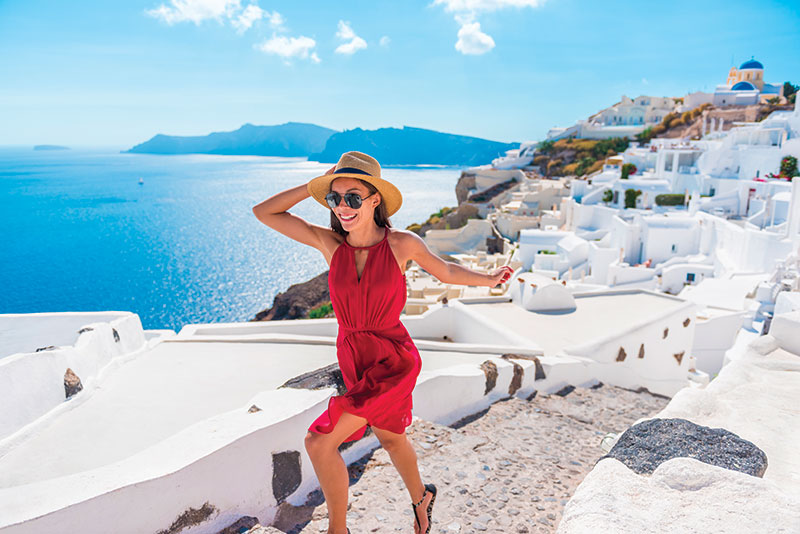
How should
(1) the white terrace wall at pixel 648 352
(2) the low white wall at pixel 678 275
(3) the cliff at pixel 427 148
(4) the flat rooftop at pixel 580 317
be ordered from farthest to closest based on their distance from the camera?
1. (3) the cliff at pixel 427 148
2. (2) the low white wall at pixel 678 275
3. (4) the flat rooftop at pixel 580 317
4. (1) the white terrace wall at pixel 648 352

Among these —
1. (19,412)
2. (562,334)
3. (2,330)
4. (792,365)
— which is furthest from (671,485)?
(2,330)

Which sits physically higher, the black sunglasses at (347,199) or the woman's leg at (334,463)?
the black sunglasses at (347,199)

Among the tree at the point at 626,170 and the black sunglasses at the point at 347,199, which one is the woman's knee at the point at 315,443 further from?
the tree at the point at 626,170

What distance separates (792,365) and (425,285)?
1717 cm

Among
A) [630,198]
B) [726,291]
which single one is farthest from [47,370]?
[630,198]

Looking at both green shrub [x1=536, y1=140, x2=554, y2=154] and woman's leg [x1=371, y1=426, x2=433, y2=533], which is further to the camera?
green shrub [x1=536, y1=140, x2=554, y2=154]

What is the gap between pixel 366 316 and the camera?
244cm

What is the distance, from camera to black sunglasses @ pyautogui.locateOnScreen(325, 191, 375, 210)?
2379mm

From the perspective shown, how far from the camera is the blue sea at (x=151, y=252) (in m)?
43.1

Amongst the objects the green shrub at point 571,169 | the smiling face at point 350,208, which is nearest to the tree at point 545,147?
the green shrub at point 571,169

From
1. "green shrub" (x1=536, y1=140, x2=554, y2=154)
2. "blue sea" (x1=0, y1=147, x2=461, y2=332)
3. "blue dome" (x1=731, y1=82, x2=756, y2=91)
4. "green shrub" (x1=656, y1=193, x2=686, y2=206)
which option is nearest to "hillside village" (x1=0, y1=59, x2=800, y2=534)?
"green shrub" (x1=656, y1=193, x2=686, y2=206)

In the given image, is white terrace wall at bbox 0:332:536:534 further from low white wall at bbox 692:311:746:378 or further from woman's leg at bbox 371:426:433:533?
low white wall at bbox 692:311:746:378

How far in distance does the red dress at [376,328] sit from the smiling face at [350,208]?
150mm

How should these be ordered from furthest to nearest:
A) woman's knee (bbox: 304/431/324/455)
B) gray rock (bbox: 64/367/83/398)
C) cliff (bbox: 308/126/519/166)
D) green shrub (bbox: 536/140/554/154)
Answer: cliff (bbox: 308/126/519/166)
green shrub (bbox: 536/140/554/154)
gray rock (bbox: 64/367/83/398)
woman's knee (bbox: 304/431/324/455)
